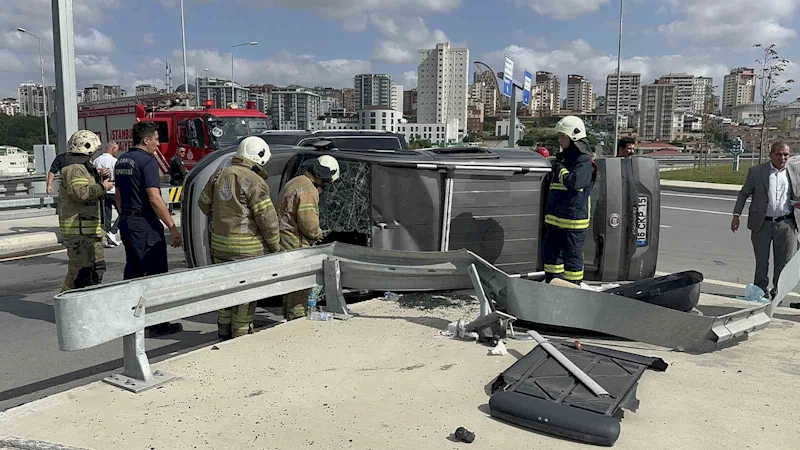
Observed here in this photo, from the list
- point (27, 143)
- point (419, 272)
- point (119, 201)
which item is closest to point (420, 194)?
point (419, 272)

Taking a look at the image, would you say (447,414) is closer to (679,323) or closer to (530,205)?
(679,323)

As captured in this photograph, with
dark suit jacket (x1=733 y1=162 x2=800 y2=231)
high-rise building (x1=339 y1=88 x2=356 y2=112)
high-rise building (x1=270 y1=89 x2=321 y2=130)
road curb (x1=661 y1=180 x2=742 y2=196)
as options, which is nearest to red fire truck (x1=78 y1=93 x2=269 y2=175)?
dark suit jacket (x1=733 y1=162 x2=800 y2=231)

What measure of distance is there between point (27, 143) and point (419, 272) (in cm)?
7188

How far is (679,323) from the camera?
147 inches

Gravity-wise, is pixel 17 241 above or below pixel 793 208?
below

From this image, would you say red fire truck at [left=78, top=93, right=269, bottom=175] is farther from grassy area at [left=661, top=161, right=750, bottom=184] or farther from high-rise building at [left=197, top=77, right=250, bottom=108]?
high-rise building at [left=197, top=77, right=250, bottom=108]

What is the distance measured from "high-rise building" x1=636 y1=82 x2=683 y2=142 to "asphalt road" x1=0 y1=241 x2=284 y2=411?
97.6 meters

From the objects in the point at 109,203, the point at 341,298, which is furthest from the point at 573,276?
the point at 109,203

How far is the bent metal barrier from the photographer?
3086 millimetres

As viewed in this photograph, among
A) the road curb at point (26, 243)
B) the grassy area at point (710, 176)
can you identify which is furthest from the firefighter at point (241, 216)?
the grassy area at point (710, 176)

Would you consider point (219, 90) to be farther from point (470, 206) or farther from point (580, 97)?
point (580, 97)

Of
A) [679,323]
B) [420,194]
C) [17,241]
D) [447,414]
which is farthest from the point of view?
[17,241]

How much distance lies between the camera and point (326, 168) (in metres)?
5.02

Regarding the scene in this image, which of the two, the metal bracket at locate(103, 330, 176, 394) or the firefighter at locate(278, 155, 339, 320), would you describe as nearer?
the metal bracket at locate(103, 330, 176, 394)
